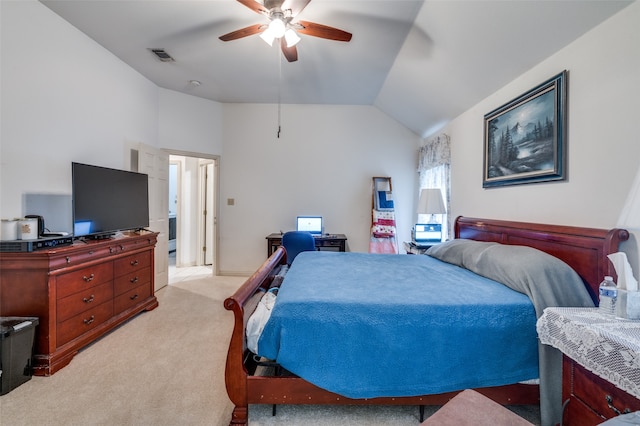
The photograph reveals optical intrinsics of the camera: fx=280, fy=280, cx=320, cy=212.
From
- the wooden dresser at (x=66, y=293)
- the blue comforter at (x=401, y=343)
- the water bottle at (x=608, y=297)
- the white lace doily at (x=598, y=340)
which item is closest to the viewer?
the white lace doily at (x=598, y=340)

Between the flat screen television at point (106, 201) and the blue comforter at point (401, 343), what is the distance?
7.14 ft

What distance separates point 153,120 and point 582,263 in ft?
16.2

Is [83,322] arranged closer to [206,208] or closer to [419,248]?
[206,208]

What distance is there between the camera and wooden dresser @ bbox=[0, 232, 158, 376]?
2.07 meters

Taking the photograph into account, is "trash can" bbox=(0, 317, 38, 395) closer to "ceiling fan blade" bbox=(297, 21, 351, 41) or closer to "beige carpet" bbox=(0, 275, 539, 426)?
"beige carpet" bbox=(0, 275, 539, 426)

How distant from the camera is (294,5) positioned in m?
1.99

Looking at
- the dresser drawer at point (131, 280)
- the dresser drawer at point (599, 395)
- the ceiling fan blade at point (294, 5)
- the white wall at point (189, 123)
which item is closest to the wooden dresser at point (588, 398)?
the dresser drawer at point (599, 395)

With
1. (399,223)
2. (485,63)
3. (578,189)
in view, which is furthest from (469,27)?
(399,223)

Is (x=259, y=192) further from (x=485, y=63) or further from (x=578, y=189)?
(x=578, y=189)

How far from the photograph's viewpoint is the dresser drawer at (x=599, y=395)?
1110 mm

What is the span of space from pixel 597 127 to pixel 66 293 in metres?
3.92

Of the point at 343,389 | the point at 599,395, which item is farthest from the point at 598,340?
the point at 343,389

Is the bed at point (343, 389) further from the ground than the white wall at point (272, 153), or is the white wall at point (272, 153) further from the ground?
the white wall at point (272, 153)

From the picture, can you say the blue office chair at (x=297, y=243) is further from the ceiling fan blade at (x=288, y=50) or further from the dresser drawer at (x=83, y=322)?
the ceiling fan blade at (x=288, y=50)
